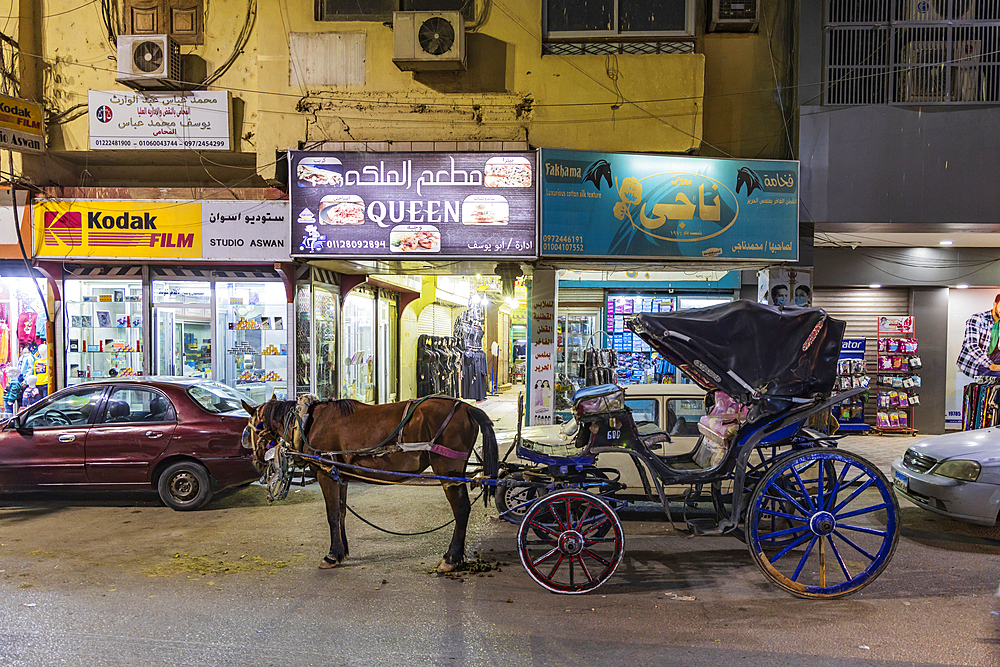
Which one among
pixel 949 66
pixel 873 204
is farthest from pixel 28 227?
pixel 949 66

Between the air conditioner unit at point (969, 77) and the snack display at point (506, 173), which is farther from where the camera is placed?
the air conditioner unit at point (969, 77)

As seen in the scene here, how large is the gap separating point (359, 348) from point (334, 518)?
8.66 meters

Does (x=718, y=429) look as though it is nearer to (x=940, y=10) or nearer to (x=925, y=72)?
(x=925, y=72)

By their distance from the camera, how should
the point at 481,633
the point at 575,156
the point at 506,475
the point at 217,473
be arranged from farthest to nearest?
1. the point at 575,156
2. the point at 217,473
3. the point at 506,475
4. the point at 481,633

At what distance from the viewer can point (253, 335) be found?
12039 mm

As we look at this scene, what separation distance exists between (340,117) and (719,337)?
8663 millimetres

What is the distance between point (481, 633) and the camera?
4609 mm

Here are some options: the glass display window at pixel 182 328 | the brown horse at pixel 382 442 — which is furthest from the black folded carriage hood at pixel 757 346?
the glass display window at pixel 182 328

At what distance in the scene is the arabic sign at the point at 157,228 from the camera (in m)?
11.3

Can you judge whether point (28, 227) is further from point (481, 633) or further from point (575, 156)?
point (481, 633)

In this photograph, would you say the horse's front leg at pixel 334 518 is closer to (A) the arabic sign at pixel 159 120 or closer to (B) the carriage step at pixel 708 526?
(B) the carriage step at pixel 708 526

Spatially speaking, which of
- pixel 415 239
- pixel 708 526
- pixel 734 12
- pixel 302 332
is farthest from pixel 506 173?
pixel 708 526

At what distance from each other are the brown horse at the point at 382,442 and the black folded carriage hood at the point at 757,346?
193 cm

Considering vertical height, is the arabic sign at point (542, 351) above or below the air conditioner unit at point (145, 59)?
below
